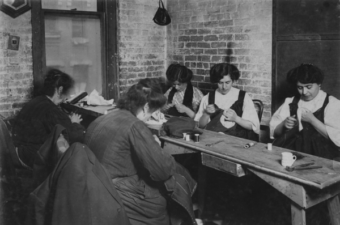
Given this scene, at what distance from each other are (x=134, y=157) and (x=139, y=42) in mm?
4192

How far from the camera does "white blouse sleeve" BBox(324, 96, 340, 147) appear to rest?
3719 mm

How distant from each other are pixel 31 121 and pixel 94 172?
2.16 meters

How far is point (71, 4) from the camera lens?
A: 241 inches

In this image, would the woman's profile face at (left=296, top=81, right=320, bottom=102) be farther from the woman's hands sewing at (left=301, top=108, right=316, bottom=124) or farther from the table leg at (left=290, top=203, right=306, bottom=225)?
the table leg at (left=290, top=203, right=306, bottom=225)

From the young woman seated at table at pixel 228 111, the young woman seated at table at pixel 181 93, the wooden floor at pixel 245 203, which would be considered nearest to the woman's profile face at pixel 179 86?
the young woman seated at table at pixel 181 93

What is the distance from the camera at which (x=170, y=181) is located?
3049 millimetres

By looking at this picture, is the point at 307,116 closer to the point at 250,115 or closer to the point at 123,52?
the point at 250,115

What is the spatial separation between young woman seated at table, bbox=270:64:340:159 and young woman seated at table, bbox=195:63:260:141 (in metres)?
0.47

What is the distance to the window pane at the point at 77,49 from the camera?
5.94m

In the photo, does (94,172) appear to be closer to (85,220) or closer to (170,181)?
(85,220)

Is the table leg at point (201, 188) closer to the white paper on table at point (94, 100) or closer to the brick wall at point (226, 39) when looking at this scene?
the brick wall at point (226, 39)

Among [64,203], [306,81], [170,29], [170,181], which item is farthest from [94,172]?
[170,29]

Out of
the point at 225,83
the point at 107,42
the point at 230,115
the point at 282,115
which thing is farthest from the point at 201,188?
the point at 107,42

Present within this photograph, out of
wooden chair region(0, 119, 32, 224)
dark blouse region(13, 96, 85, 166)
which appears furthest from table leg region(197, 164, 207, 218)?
wooden chair region(0, 119, 32, 224)
